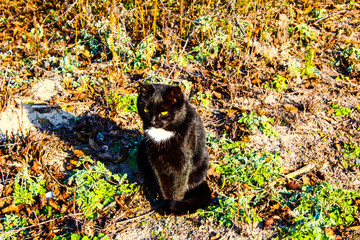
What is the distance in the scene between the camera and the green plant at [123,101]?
15.2 ft

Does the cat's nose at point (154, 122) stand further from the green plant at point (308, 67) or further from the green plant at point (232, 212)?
the green plant at point (308, 67)

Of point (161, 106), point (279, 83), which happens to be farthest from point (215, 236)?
point (279, 83)

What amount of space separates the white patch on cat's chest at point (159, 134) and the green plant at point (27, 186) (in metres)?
1.55

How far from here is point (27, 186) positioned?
3.50m

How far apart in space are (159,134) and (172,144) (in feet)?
0.59

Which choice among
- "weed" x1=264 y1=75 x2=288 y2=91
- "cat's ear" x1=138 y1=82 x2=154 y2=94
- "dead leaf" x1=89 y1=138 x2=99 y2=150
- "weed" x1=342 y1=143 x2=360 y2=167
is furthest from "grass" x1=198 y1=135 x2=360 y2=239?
"dead leaf" x1=89 y1=138 x2=99 y2=150

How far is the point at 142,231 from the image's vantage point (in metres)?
3.02

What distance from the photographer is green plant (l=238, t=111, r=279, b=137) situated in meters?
4.14

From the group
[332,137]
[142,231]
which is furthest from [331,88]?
[142,231]

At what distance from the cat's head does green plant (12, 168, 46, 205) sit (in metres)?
1.61

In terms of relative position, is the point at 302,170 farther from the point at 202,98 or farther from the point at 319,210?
the point at 202,98

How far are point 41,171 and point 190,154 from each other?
1961 millimetres

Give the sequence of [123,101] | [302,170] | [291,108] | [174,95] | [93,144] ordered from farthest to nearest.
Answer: [123,101]
[291,108]
[93,144]
[302,170]
[174,95]

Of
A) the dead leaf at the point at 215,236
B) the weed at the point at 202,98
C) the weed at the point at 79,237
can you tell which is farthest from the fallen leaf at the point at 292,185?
the weed at the point at 79,237
